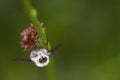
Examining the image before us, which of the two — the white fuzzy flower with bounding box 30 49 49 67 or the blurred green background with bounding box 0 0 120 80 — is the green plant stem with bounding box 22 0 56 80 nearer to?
the white fuzzy flower with bounding box 30 49 49 67

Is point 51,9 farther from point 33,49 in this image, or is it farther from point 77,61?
point 33,49

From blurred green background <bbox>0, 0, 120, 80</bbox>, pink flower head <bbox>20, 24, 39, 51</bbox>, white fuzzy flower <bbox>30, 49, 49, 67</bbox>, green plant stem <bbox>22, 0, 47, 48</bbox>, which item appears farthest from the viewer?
blurred green background <bbox>0, 0, 120, 80</bbox>

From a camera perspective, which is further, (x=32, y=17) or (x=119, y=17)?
(x=119, y=17)

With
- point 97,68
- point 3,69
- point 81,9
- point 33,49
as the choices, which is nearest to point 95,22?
point 81,9

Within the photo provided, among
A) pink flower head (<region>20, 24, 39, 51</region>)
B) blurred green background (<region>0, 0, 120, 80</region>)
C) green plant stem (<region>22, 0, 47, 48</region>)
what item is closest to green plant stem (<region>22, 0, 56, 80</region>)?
green plant stem (<region>22, 0, 47, 48</region>)

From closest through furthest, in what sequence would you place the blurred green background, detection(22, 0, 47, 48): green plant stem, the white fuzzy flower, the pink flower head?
detection(22, 0, 47, 48): green plant stem
the white fuzzy flower
the pink flower head
the blurred green background

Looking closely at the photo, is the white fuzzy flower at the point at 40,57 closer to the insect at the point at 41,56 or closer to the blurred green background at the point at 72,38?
the insect at the point at 41,56

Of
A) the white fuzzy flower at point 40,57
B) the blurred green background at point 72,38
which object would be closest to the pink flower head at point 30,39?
the white fuzzy flower at point 40,57
